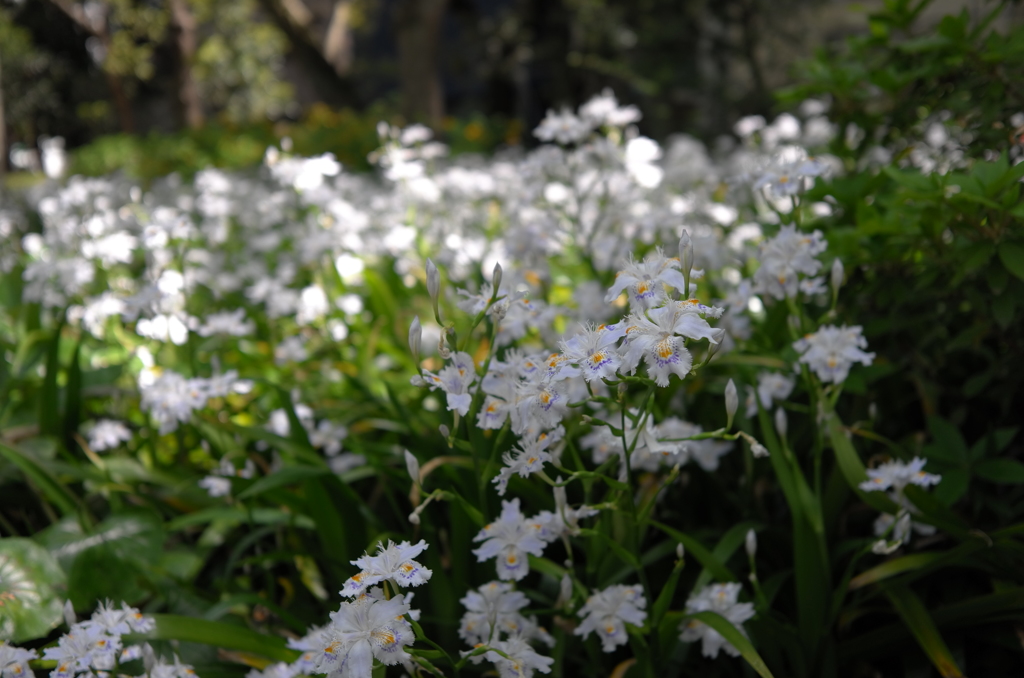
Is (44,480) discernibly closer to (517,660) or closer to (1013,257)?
(517,660)

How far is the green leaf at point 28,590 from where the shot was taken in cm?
176

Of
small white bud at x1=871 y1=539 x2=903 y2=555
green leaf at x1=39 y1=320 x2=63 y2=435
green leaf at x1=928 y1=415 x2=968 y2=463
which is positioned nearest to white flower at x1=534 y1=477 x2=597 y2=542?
small white bud at x1=871 y1=539 x2=903 y2=555

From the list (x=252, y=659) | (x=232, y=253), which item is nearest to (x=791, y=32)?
(x=232, y=253)

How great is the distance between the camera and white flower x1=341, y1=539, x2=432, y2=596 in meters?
1.18

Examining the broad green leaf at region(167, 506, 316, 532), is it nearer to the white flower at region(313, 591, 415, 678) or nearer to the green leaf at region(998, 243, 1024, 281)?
the white flower at region(313, 591, 415, 678)

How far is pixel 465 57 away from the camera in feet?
37.7

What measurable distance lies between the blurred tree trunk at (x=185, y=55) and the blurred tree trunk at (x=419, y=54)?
3632 mm

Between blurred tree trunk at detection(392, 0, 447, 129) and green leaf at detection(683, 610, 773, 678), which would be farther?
blurred tree trunk at detection(392, 0, 447, 129)

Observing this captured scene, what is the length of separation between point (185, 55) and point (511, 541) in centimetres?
1193

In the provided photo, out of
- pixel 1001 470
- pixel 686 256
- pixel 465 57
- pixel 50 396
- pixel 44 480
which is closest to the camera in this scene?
pixel 686 256

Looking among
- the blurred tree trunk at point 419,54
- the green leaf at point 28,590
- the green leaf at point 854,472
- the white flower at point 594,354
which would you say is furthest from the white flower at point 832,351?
the blurred tree trunk at point 419,54

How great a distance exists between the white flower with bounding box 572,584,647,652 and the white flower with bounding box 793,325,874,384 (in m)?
0.64

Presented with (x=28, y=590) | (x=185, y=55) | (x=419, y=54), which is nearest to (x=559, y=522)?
(x=28, y=590)

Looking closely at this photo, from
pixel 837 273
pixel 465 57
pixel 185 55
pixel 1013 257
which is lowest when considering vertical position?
pixel 837 273
